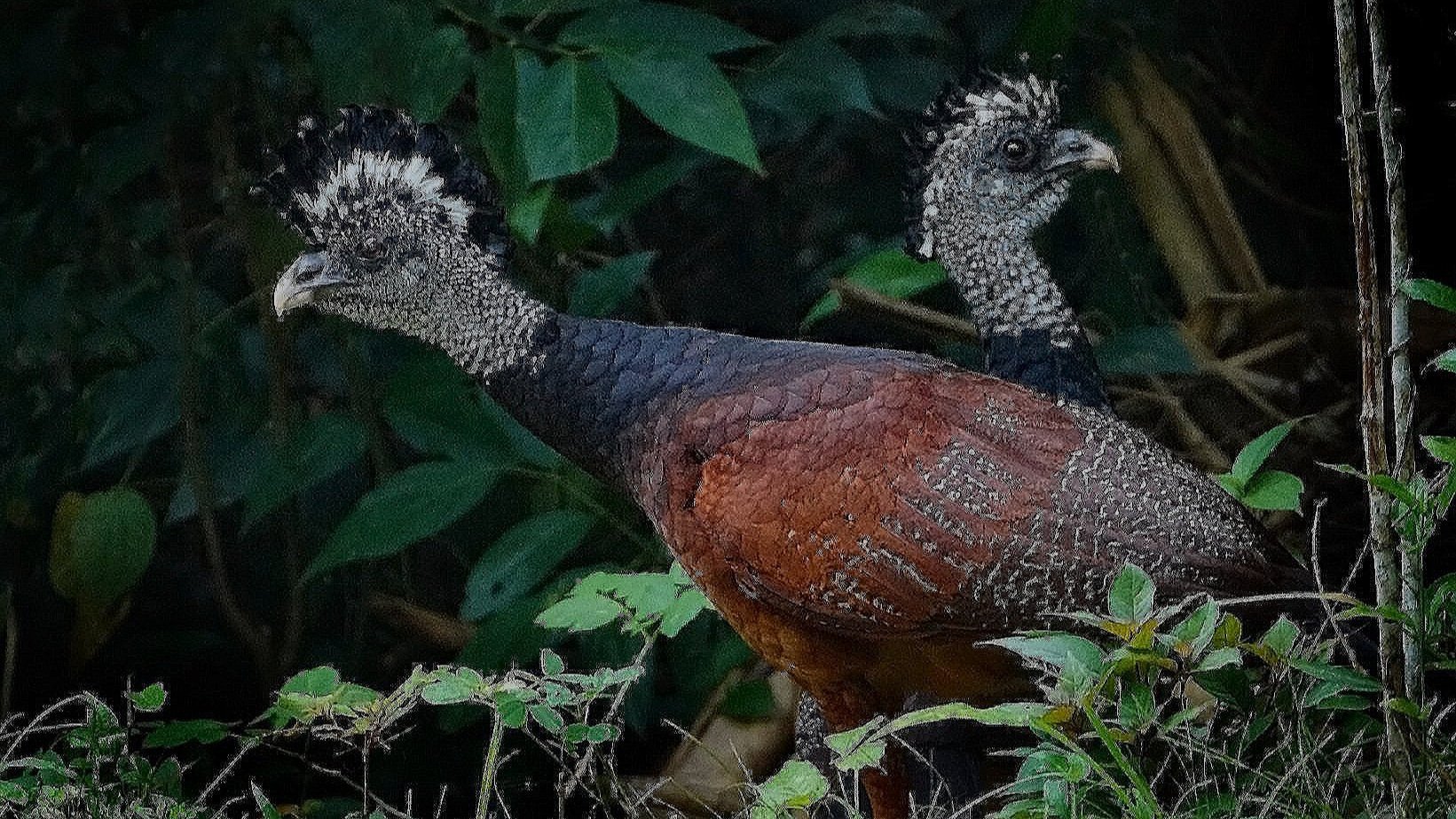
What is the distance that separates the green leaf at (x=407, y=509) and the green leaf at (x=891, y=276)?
573 mm

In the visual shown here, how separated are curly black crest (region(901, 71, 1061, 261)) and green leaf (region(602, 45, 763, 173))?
0.34 m

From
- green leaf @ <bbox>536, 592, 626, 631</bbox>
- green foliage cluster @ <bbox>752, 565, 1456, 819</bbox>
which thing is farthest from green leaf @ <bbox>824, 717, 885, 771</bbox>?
green leaf @ <bbox>536, 592, 626, 631</bbox>

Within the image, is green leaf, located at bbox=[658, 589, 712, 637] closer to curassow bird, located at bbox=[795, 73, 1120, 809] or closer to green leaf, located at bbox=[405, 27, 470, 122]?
curassow bird, located at bbox=[795, 73, 1120, 809]

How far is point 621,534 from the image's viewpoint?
2605mm

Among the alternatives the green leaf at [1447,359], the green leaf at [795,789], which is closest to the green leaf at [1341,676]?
the green leaf at [1447,359]

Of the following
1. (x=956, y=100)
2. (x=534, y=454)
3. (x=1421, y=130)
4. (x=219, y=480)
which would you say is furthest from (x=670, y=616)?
(x=1421, y=130)

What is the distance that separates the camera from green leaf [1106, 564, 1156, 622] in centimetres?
145

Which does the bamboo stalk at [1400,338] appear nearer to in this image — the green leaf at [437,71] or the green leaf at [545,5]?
the green leaf at [545,5]

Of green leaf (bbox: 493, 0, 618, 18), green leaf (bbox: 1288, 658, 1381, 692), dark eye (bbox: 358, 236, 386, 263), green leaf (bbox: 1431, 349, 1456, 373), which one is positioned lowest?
green leaf (bbox: 1288, 658, 1381, 692)

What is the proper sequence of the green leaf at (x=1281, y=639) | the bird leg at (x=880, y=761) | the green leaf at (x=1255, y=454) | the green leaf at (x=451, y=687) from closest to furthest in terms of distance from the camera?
the green leaf at (x=1281, y=639) < the green leaf at (x=451, y=687) < the bird leg at (x=880, y=761) < the green leaf at (x=1255, y=454)

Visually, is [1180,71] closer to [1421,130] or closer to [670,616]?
[1421,130]

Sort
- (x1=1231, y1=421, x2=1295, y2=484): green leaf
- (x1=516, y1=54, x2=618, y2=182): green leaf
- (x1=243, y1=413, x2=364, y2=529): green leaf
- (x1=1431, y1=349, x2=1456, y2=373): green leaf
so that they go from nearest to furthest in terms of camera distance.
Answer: (x1=1431, y1=349, x2=1456, y2=373): green leaf, (x1=1231, y1=421, x2=1295, y2=484): green leaf, (x1=516, y1=54, x2=618, y2=182): green leaf, (x1=243, y1=413, x2=364, y2=529): green leaf

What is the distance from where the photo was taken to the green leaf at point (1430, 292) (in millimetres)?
1410

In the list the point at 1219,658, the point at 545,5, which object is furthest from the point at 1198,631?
the point at 545,5
